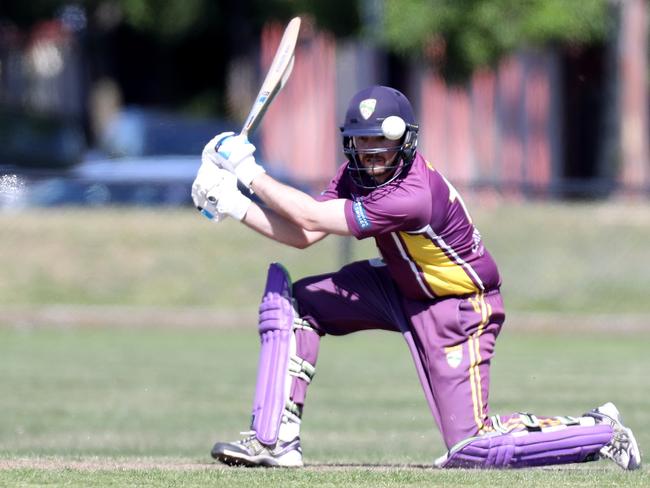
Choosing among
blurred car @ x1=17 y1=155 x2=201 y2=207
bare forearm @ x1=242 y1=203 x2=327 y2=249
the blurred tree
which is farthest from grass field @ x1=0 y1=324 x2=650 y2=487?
the blurred tree

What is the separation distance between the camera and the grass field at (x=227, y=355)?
25.3 feet

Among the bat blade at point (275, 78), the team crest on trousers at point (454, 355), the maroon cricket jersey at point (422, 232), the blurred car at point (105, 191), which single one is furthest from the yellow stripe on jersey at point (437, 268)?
the blurred car at point (105, 191)

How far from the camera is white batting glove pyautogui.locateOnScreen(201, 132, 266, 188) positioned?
7156mm

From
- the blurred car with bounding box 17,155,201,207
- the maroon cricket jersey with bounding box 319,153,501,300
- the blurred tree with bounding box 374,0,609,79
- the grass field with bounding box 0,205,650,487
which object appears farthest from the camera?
the blurred tree with bounding box 374,0,609,79

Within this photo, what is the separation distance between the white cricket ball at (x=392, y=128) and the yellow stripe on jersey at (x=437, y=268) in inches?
19.3

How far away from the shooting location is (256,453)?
724cm

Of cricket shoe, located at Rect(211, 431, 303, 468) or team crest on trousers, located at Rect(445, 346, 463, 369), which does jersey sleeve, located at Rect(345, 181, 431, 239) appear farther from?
cricket shoe, located at Rect(211, 431, 303, 468)

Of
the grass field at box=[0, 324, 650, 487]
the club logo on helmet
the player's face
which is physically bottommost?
the grass field at box=[0, 324, 650, 487]

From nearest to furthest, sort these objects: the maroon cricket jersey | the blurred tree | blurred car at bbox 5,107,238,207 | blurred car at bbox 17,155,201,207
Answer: the maroon cricket jersey → blurred car at bbox 17,155,201,207 → blurred car at bbox 5,107,238,207 → the blurred tree

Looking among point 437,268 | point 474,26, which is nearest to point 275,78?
point 437,268

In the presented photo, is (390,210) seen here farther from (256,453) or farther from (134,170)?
(134,170)

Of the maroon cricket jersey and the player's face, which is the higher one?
the player's face

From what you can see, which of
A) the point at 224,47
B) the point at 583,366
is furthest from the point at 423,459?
the point at 224,47

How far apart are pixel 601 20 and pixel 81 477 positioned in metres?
17.2
